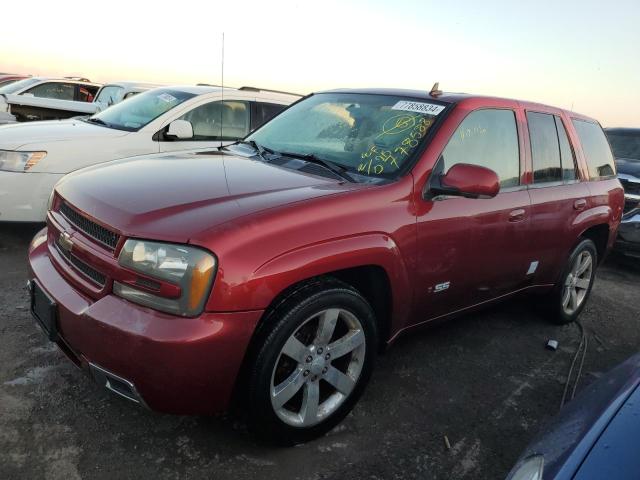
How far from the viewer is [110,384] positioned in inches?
83.3

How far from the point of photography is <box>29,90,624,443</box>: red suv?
6.66 feet

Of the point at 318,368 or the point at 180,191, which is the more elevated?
the point at 180,191

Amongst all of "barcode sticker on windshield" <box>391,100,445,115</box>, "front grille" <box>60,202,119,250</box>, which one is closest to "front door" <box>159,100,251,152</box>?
"barcode sticker on windshield" <box>391,100,445,115</box>

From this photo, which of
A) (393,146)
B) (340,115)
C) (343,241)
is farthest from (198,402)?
(340,115)

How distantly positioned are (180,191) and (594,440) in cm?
187

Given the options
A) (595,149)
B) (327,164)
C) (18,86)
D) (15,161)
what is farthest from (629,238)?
(18,86)

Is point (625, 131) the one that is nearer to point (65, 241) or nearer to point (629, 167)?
point (629, 167)

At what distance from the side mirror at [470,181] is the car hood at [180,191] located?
48 cm

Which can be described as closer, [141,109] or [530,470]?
[530,470]

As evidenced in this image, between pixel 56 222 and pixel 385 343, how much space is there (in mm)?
1815

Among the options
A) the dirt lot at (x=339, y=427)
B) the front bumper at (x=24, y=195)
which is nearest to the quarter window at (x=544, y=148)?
the dirt lot at (x=339, y=427)

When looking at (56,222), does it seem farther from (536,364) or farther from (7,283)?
(536,364)

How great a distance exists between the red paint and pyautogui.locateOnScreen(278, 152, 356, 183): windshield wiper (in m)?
0.15

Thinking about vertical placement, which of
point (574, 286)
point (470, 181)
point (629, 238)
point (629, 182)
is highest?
point (470, 181)
